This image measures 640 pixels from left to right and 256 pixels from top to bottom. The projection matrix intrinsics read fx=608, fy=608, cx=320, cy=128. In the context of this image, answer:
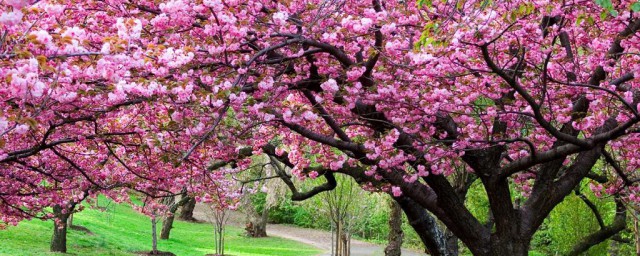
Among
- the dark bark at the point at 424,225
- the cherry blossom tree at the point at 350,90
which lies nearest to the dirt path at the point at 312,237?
the dark bark at the point at 424,225

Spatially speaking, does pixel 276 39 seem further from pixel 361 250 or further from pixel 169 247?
pixel 361 250

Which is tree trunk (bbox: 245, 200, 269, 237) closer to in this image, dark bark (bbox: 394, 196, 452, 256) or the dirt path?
the dirt path

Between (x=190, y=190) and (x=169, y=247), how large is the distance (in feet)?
46.1

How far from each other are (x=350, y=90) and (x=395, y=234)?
872cm

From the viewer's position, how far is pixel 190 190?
8070mm

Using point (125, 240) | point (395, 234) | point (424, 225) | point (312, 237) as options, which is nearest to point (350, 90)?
point (424, 225)

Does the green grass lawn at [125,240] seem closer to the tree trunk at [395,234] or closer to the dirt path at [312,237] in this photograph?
the dirt path at [312,237]

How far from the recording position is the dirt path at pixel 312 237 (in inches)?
941

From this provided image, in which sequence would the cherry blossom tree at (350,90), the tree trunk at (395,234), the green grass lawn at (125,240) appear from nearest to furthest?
the cherry blossom tree at (350,90) < the tree trunk at (395,234) < the green grass lawn at (125,240)

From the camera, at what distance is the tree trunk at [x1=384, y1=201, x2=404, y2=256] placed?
13.5 meters

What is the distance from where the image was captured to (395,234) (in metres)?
13.7

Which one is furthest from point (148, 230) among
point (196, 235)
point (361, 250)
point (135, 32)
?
point (135, 32)

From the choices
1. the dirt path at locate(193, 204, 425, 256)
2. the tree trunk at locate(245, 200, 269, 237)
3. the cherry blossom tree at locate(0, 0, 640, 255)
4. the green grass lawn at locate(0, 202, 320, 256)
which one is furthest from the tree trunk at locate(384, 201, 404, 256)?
the tree trunk at locate(245, 200, 269, 237)

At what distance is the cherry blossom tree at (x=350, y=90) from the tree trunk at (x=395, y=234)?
16.8 ft
